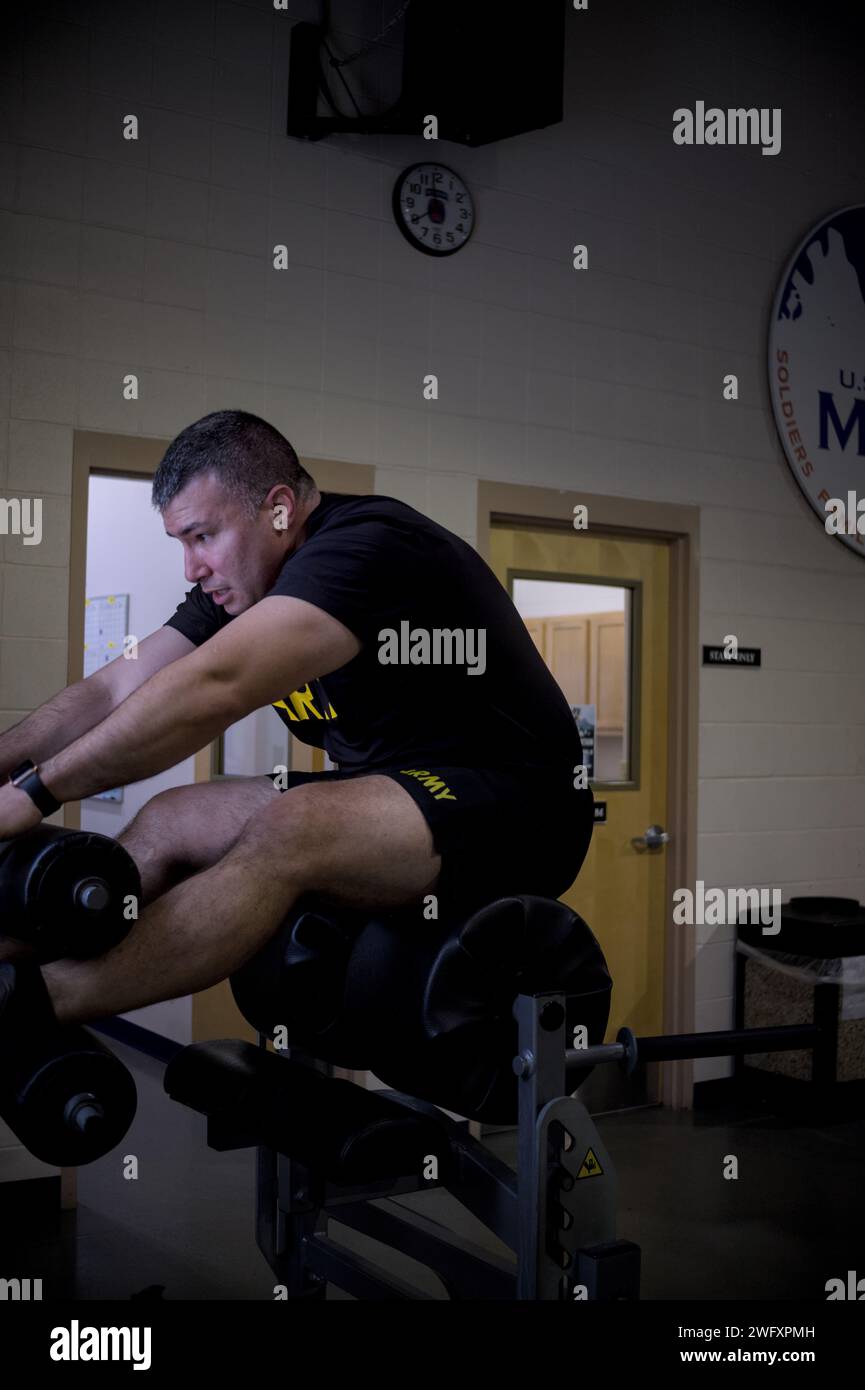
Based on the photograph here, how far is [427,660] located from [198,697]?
385 mm

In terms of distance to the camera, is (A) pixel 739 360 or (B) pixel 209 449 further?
(A) pixel 739 360

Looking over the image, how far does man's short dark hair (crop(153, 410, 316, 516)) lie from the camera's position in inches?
78.7

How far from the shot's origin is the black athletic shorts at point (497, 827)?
1.89 metres

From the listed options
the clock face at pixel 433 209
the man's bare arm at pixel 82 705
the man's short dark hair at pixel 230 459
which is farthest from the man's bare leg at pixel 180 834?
the clock face at pixel 433 209

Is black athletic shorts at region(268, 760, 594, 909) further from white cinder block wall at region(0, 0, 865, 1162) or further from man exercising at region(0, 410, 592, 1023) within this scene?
white cinder block wall at region(0, 0, 865, 1162)

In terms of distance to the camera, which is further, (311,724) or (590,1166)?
(311,724)

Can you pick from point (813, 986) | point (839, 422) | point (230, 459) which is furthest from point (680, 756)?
point (230, 459)

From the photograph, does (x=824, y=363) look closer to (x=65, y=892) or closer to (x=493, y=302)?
(x=493, y=302)

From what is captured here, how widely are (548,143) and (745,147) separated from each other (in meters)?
0.97

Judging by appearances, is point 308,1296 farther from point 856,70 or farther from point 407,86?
point 856,70

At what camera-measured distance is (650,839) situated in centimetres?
463

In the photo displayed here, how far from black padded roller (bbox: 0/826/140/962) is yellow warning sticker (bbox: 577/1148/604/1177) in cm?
75

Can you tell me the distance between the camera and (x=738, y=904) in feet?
15.6
